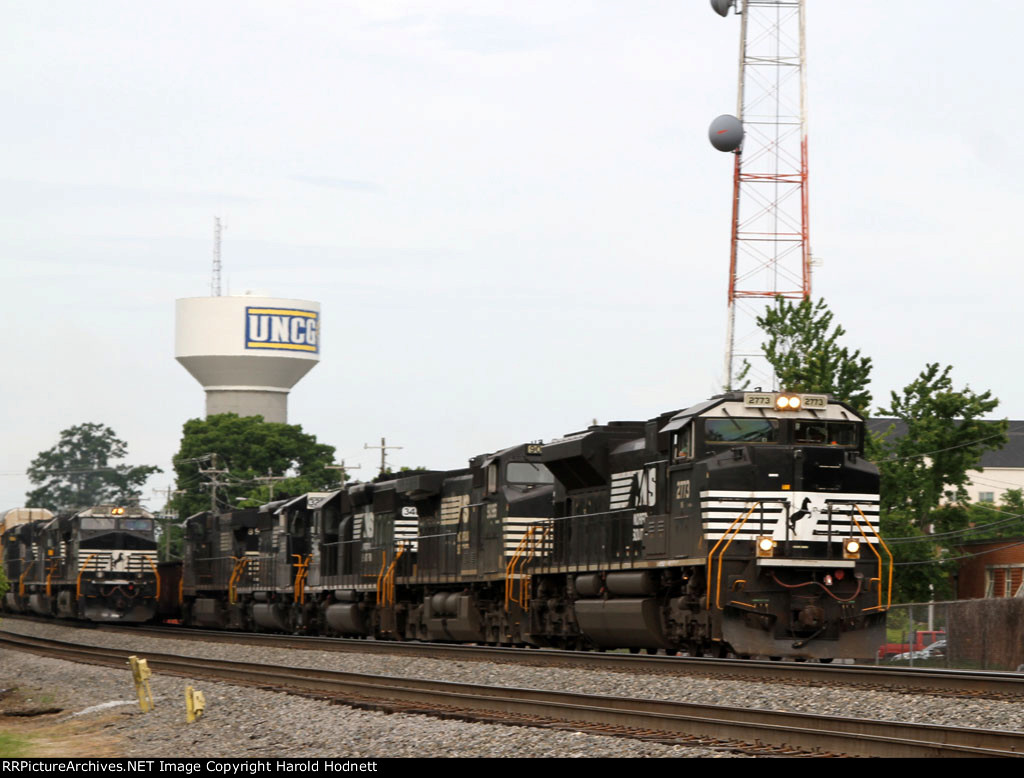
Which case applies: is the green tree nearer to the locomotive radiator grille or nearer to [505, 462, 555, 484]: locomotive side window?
the locomotive radiator grille

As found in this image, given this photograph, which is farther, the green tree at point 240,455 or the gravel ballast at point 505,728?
the green tree at point 240,455

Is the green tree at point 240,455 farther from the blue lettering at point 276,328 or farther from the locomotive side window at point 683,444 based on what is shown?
the locomotive side window at point 683,444

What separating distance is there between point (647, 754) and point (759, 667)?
7.44 m

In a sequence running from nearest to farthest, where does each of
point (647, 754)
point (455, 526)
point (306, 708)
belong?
point (647, 754), point (306, 708), point (455, 526)

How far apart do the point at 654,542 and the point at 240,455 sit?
84570 millimetres

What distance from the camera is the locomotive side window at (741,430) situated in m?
20.4

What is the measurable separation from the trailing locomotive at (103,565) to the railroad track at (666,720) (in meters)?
28.5

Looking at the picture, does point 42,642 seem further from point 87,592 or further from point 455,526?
point 87,592

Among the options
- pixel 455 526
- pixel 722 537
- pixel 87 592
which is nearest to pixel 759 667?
pixel 722 537

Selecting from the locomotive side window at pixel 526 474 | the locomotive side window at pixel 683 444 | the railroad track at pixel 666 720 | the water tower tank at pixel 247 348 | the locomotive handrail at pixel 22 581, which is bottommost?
the locomotive handrail at pixel 22 581

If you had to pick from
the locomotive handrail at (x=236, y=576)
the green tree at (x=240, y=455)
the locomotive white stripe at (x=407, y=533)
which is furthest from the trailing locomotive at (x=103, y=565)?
the green tree at (x=240, y=455)

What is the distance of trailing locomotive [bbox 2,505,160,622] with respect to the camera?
4722 centimetres

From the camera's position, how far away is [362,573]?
3500cm

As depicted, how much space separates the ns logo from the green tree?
17.6ft
